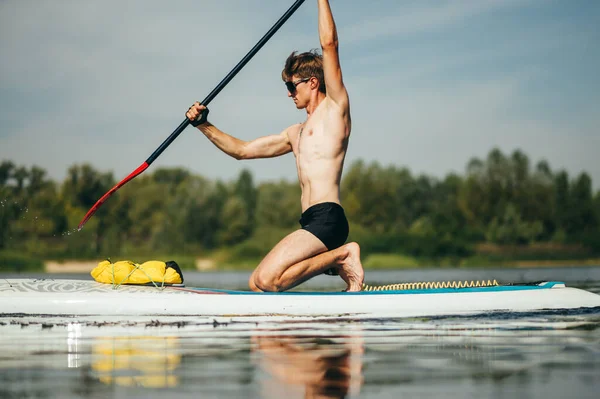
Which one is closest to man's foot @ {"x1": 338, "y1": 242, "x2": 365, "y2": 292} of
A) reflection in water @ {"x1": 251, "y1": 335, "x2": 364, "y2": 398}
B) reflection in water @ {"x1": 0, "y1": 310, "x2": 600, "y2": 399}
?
reflection in water @ {"x1": 0, "y1": 310, "x2": 600, "y2": 399}

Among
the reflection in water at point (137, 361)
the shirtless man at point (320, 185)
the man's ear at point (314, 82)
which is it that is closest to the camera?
the reflection in water at point (137, 361)

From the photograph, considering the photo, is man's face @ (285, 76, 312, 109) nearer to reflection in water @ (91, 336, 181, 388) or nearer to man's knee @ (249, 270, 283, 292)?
man's knee @ (249, 270, 283, 292)

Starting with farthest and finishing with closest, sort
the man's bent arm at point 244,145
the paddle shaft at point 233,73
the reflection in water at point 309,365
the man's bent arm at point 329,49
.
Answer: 1. the paddle shaft at point 233,73
2. the man's bent arm at point 244,145
3. the man's bent arm at point 329,49
4. the reflection in water at point 309,365

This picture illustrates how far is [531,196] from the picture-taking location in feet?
215

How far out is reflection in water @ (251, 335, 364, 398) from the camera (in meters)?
3.94

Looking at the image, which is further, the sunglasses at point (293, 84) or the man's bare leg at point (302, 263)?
the sunglasses at point (293, 84)

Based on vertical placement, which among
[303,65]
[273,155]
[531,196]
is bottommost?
[273,155]

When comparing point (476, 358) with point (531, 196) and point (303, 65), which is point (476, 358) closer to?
point (303, 65)

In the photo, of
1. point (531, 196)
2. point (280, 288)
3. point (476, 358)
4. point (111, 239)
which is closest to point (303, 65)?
point (280, 288)

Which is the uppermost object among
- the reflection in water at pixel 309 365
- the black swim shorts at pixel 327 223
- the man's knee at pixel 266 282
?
the black swim shorts at pixel 327 223

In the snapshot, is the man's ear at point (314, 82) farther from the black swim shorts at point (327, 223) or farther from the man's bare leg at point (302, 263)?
the man's bare leg at point (302, 263)

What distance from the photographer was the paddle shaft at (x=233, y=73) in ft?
31.2

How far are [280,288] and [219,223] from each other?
188ft

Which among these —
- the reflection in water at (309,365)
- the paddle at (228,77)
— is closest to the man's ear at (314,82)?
the paddle at (228,77)
